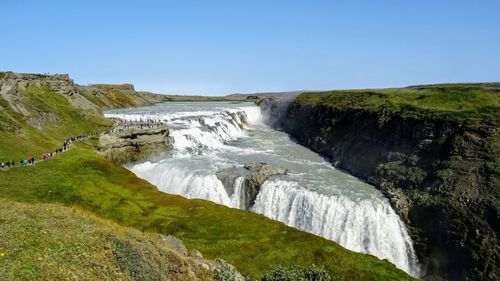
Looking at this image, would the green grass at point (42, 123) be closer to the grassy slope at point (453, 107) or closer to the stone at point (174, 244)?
the stone at point (174, 244)

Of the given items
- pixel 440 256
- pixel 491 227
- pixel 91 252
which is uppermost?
pixel 91 252

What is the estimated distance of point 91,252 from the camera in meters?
19.5

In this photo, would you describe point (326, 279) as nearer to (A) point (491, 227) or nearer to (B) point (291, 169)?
(A) point (491, 227)

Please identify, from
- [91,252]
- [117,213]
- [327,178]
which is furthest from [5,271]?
[327,178]

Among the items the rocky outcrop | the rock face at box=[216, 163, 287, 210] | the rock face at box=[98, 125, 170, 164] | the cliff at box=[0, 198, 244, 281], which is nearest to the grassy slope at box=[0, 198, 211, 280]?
the cliff at box=[0, 198, 244, 281]

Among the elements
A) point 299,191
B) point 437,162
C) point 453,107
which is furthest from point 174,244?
point 453,107

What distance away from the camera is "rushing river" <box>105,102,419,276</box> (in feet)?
163

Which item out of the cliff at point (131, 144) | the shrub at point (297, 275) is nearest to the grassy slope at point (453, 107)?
the shrub at point (297, 275)

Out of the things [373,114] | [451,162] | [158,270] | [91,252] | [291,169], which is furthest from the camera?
[373,114]

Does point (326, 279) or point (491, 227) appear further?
point (491, 227)

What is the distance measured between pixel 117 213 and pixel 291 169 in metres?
32.5

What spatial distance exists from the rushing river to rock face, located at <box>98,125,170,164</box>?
2937 millimetres

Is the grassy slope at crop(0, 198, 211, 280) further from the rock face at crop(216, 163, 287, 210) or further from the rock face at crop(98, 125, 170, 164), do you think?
the rock face at crop(98, 125, 170, 164)

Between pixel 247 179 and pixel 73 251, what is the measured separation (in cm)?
4152
